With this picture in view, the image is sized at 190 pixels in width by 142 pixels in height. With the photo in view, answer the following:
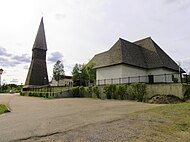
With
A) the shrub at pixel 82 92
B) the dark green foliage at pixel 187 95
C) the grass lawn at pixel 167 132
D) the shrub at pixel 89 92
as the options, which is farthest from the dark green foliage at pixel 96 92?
the grass lawn at pixel 167 132

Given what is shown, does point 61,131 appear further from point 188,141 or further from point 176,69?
point 176,69

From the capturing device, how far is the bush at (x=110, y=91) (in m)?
23.1

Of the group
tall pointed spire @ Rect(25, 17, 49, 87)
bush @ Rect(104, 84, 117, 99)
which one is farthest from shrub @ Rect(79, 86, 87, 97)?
tall pointed spire @ Rect(25, 17, 49, 87)

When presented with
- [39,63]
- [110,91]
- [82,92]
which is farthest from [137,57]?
[39,63]

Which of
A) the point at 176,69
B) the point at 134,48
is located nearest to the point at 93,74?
the point at 134,48

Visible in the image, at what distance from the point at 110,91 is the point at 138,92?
168 inches

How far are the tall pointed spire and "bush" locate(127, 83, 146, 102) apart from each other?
43147 mm

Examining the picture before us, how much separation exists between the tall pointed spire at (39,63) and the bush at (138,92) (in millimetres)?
43147

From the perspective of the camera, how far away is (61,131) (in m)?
6.66

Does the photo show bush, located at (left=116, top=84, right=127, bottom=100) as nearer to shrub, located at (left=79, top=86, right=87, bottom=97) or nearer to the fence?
the fence

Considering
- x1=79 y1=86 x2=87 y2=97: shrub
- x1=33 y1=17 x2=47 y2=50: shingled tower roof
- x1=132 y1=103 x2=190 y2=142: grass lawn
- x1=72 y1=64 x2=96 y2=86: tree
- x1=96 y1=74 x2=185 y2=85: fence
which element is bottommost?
x1=132 y1=103 x2=190 y2=142: grass lawn

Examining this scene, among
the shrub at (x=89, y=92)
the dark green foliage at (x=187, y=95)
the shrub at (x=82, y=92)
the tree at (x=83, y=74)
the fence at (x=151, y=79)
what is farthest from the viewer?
the tree at (x=83, y=74)

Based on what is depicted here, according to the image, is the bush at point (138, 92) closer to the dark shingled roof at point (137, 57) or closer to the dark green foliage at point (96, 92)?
the dark green foliage at point (96, 92)

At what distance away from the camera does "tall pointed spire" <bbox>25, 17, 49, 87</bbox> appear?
5791 cm
